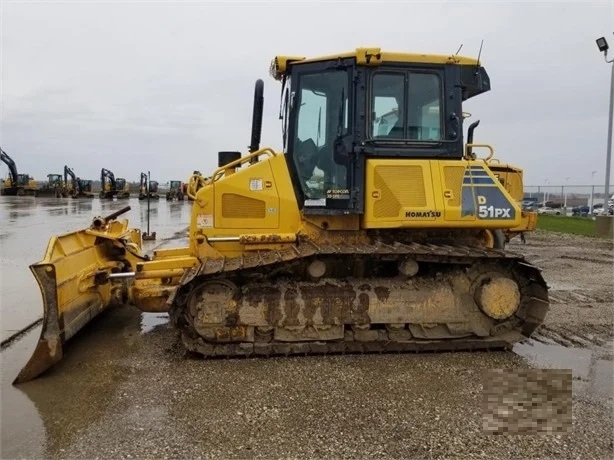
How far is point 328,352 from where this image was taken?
5.56 m

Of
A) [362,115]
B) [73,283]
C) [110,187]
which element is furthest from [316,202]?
[110,187]

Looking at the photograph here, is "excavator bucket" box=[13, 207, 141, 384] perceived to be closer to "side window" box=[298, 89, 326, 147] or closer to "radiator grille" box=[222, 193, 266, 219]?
"radiator grille" box=[222, 193, 266, 219]

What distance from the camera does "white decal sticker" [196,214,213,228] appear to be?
6.13 metres

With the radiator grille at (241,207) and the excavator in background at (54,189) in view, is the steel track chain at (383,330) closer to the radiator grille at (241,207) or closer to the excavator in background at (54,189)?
the radiator grille at (241,207)

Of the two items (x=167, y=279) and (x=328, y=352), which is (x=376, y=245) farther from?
(x=167, y=279)

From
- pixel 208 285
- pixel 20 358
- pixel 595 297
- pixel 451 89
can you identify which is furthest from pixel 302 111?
pixel 595 297

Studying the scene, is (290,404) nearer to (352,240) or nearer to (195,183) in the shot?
(352,240)

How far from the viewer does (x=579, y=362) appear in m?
5.46

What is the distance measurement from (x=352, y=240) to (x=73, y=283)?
3265 mm

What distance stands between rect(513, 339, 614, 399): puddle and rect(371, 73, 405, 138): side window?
→ 115 inches

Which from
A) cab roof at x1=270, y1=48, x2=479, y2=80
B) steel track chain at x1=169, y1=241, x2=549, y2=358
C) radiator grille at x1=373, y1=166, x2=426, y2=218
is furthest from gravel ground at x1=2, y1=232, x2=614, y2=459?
cab roof at x1=270, y1=48, x2=479, y2=80

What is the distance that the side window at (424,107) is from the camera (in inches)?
231

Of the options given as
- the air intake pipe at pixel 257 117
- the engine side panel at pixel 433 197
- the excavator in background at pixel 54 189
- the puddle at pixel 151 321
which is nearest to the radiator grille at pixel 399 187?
the engine side panel at pixel 433 197

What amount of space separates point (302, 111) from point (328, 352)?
9.19 ft
